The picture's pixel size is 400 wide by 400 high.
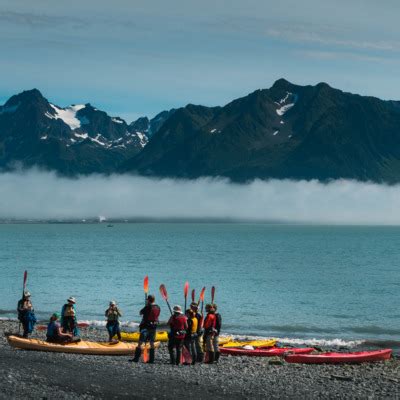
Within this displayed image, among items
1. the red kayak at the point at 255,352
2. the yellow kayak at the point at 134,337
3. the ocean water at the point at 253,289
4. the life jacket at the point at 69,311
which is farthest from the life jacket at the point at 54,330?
the ocean water at the point at 253,289

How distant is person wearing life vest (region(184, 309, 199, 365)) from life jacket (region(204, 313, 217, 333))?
1.58ft

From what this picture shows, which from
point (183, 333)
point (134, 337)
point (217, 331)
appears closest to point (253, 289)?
point (134, 337)

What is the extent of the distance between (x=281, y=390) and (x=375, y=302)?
197 feet

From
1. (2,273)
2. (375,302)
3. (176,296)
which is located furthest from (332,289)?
(2,273)

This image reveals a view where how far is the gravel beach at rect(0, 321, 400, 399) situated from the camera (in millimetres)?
26609

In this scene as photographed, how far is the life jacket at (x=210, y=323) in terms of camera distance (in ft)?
109

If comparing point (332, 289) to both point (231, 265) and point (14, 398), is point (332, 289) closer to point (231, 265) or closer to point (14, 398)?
point (231, 265)

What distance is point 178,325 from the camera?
3188cm

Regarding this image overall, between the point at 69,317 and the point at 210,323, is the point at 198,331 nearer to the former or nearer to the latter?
the point at 210,323

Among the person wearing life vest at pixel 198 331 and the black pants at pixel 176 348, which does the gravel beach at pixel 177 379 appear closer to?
the black pants at pixel 176 348

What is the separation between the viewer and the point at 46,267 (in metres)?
139

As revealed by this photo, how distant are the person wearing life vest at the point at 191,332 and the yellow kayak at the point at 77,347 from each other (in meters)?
3.68

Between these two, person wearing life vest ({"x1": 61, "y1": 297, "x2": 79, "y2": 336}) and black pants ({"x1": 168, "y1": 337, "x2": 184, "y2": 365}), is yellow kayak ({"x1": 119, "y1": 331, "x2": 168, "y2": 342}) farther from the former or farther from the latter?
black pants ({"x1": 168, "y1": 337, "x2": 184, "y2": 365})

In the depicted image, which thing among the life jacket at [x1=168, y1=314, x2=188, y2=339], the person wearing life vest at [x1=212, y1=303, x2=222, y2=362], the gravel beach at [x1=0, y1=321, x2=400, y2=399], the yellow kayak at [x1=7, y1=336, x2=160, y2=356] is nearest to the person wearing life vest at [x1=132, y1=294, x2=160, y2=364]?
the life jacket at [x1=168, y1=314, x2=188, y2=339]
